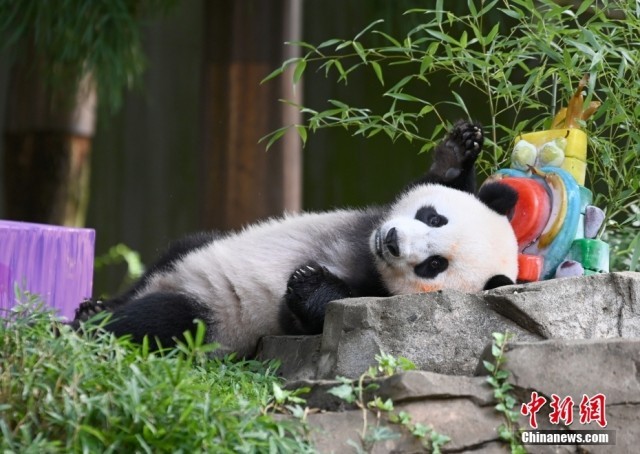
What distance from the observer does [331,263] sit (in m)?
2.87

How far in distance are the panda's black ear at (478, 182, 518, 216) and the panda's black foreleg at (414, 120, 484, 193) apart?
22 cm

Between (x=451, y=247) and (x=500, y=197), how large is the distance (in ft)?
Answer: 0.73

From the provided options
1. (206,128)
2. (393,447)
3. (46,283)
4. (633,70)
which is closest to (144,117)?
(206,128)

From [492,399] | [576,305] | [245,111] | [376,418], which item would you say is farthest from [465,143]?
[245,111]

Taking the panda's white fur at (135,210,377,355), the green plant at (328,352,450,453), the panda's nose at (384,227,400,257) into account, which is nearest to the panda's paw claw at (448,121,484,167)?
the panda's white fur at (135,210,377,355)

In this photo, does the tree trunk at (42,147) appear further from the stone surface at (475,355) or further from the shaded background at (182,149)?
the stone surface at (475,355)

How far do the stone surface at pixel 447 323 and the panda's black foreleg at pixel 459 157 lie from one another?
58 cm

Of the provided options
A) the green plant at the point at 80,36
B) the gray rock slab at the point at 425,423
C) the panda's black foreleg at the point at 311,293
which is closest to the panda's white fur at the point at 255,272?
the panda's black foreleg at the point at 311,293

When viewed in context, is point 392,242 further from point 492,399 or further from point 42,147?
point 42,147

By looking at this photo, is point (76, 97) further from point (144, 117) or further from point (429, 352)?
point (429, 352)

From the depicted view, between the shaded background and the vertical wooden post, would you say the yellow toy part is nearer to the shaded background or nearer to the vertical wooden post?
the vertical wooden post

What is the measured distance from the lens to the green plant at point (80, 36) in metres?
5.09

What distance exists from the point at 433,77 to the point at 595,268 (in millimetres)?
4461

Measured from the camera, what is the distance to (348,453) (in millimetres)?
1902
